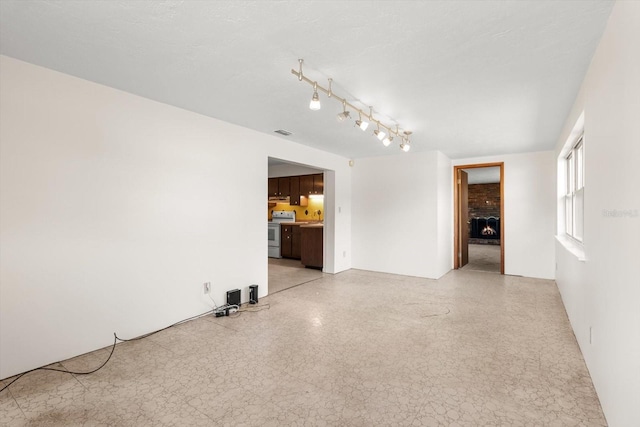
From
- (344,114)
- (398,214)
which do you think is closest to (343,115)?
(344,114)

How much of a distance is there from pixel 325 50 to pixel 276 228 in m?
5.91

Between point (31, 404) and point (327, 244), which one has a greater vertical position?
point (327, 244)

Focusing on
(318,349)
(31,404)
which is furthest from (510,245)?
(31,404)

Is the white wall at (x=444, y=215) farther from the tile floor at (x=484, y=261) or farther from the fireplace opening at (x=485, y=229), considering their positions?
the fireplace opening at (x=485, y=229)

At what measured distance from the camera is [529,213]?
5496 millimetres

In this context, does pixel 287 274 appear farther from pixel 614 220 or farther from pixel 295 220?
pixel 614 220

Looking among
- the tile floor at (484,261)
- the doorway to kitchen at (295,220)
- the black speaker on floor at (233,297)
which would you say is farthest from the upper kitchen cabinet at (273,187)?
the tile floor at (484,261)

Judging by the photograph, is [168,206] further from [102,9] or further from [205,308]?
[102,9]

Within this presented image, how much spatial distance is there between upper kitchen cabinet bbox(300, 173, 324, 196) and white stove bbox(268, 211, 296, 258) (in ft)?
3.16

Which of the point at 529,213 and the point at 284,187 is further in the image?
the point at 284,187

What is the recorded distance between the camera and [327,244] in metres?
5.94

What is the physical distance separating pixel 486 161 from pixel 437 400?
16.7 feet

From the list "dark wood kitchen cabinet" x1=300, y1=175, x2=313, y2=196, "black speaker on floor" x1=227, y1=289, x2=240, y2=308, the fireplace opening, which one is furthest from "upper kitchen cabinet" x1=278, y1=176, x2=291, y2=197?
the fireplace opening

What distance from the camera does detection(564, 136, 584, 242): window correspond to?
341 centimetres
